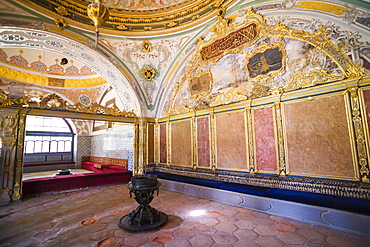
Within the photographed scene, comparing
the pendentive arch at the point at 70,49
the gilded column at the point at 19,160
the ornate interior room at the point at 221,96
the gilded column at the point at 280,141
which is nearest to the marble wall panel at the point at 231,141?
the ornate interior room at the point at 221,96

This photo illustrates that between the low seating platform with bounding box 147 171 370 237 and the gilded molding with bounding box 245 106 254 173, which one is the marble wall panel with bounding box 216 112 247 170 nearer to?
the gilded molding with bounding box 245 106 254 173

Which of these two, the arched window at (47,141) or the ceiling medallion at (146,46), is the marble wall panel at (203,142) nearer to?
the ceiling medallion at (146,46)

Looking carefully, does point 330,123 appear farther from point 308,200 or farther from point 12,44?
point 12,44

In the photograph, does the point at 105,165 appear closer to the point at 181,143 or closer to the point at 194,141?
the point at 181,143

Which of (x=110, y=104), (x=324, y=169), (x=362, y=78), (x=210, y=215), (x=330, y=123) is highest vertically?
(x=110, y=104)

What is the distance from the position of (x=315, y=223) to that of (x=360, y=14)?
14.7 ft

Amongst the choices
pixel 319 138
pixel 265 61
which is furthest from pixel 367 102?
pixel 265 61

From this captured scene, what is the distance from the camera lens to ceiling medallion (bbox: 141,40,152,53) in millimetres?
7177

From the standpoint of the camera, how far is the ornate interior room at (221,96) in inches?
154

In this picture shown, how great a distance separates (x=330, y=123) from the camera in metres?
4.11

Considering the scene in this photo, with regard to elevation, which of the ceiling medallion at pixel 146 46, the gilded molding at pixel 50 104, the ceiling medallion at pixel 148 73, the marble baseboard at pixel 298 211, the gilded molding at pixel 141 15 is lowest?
the marble baseboard at pixel 298 211

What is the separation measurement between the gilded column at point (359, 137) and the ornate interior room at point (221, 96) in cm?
2

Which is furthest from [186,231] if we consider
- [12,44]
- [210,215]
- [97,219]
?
[12,44]

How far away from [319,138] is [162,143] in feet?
19.1
